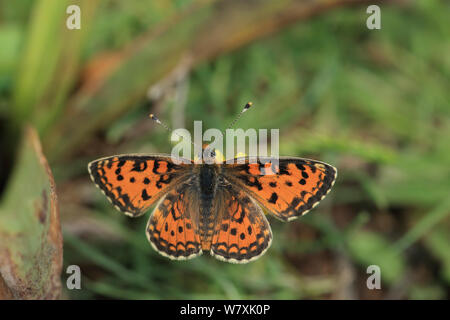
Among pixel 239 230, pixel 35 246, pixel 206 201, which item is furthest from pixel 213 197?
pixel 35 246

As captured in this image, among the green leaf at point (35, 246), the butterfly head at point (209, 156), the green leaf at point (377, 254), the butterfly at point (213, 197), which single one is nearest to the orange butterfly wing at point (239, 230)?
the butterfly at point (213, 197)

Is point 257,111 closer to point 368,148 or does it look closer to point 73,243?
point 368,148

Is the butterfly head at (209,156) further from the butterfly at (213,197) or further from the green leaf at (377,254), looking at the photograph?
the green leaf at (377,254)

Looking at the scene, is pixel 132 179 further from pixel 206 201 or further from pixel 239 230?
pixel 239 230

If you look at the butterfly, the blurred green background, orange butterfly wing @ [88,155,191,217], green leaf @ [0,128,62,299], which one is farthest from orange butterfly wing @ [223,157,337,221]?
green leaf @ [0,128,62,299]

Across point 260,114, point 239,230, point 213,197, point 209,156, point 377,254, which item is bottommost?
point 377,254
